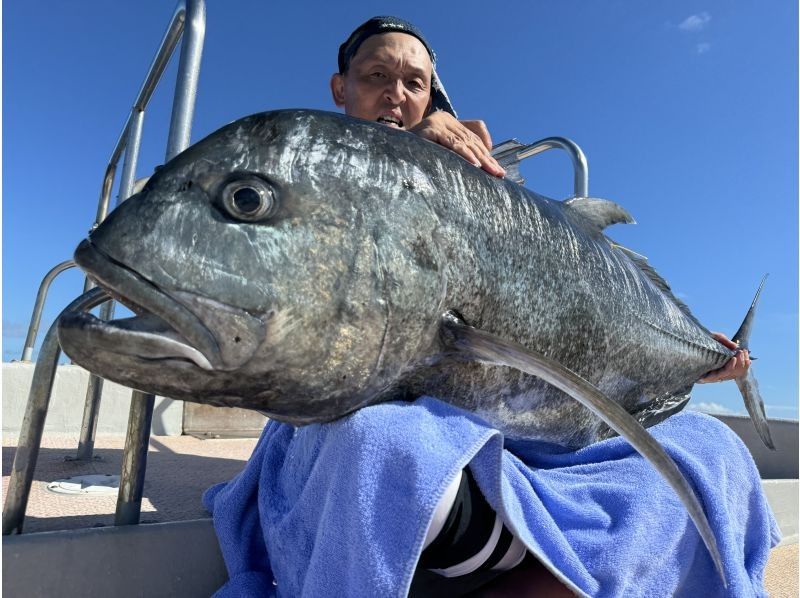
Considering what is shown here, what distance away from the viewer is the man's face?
2277 millimetres

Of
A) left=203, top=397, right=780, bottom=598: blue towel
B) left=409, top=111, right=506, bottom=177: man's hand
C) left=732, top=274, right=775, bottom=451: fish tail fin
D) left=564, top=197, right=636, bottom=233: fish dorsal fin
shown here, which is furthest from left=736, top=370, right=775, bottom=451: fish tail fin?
left=409, top=111, right=506, bottom=177: man's hand

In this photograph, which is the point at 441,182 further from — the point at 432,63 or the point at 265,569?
the point at 432,63

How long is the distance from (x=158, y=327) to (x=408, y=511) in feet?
1.83

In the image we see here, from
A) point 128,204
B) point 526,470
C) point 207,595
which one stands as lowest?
point 207,595

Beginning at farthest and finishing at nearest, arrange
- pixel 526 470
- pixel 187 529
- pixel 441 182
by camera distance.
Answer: pixel 187 529 < pixel 526 470 < pixel 441 182

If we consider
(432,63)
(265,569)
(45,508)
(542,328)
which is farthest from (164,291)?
(432,63)

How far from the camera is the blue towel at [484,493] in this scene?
1028 millimetres

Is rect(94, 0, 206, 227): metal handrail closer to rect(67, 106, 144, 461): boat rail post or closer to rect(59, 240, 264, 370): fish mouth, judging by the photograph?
rect(67, 106, 144, 461): boat rail post

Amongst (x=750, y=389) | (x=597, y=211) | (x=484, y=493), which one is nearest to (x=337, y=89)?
(x=597, y=211)

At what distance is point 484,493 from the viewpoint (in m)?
1.16

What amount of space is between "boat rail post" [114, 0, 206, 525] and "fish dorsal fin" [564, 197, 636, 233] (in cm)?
131

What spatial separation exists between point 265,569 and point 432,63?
7.03ft

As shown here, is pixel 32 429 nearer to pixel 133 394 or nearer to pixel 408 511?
pixel 133 394

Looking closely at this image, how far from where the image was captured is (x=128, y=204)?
100cm
